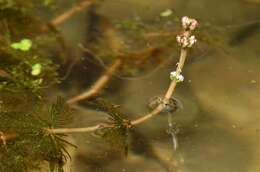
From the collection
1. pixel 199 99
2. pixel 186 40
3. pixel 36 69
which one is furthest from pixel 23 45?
pixel 186 40

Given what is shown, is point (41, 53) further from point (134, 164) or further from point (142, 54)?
point (134, 164)

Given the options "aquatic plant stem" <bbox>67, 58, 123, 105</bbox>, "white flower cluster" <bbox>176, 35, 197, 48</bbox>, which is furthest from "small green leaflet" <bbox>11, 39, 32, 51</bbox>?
"white flower cluster" <bbox>176, 35, 197, 48</bbox>

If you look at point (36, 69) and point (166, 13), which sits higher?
point (166, 13)

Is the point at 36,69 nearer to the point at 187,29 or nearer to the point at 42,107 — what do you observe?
the point at 42,107

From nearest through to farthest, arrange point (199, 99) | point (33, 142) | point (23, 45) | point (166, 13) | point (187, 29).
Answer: point (187, 29) → point (33, 142) → point (199, 99) → point (23, 45) → point (166, 13)

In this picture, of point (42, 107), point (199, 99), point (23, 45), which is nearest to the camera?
point (42, 107)

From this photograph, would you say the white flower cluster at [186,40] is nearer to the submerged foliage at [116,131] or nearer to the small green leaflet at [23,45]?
the submerged foliage at [116,131]
